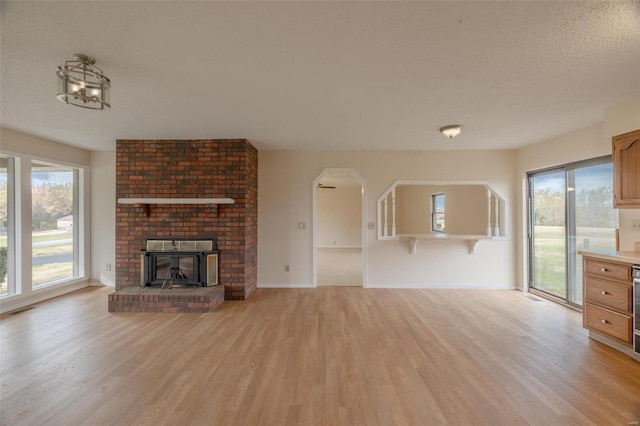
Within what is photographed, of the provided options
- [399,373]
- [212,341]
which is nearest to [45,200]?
[212,341]

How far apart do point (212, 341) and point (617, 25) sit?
4.06m

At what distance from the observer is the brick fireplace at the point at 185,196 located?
14.6ft

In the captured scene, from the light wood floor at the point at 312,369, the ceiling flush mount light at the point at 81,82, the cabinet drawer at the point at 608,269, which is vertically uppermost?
the ceiling flush mount light at the point at 81,82

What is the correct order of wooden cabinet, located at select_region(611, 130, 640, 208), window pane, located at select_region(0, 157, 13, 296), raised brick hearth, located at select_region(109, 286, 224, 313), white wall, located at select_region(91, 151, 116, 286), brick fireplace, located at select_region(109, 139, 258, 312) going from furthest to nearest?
white wall, located at select_region(91, 151, 116, 286)
brick fireplace, located at select_region(109, 139, 258, 312)
window pane, located at select_region(0, 157, 13, 296)
raised brick hearth, located at select_region(109, 286, 224, 313)
wooden cabinet, located at select_region(611, 130, 640, 208)

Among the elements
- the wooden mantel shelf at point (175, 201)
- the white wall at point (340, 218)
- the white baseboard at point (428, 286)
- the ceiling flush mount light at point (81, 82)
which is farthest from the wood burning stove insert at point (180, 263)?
the white wall at point (340, 218)

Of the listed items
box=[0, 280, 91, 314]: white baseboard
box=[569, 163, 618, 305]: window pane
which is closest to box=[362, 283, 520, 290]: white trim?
box=[569, 163, 618, 305]: window pane

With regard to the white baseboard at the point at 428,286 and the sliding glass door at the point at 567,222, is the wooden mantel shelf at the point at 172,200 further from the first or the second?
the sliding glass door at the point at 567,222

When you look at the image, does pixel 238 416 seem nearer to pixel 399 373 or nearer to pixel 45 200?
pixel 399 373

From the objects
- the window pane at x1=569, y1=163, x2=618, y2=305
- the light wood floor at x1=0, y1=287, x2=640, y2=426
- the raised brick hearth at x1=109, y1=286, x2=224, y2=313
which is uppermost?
the window pane at x1=569, y1=163, x2=618, y2=305

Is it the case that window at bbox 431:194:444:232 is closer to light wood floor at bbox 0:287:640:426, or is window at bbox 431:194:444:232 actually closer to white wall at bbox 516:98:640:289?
white wall at bbox 516:98:640:289

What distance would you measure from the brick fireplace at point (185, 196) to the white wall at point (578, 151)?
4.51 m

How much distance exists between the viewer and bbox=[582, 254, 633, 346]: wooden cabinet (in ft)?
8.77

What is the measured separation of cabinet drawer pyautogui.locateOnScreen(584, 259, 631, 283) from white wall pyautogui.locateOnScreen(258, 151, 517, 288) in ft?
7.09

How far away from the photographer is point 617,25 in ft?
5.80
